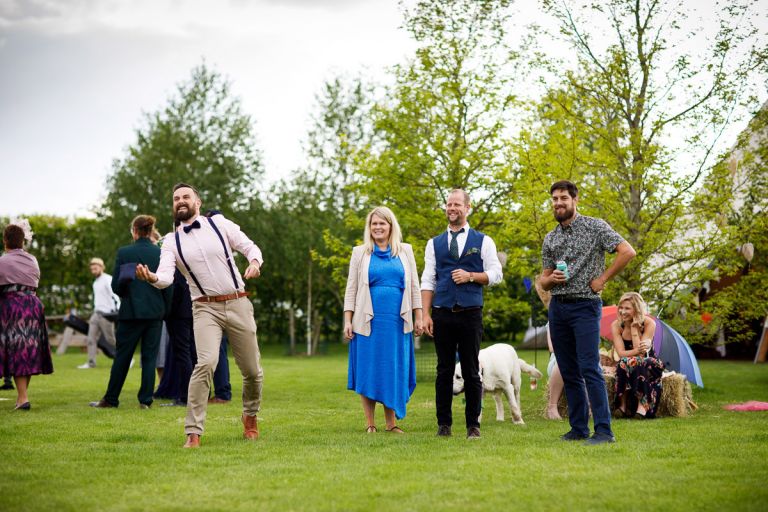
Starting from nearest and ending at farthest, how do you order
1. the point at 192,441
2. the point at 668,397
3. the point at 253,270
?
the point at 253,270, the point at 192,441, the point at 668,397

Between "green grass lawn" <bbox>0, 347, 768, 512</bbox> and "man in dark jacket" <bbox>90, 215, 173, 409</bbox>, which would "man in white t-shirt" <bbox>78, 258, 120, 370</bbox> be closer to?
"man in dark jacket" <bbox>90, 215, 173, 409</bbox>

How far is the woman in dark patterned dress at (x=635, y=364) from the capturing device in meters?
9.03

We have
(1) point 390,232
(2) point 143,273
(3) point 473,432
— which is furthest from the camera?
(1) point 390,232

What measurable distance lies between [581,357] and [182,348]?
18.0 ft

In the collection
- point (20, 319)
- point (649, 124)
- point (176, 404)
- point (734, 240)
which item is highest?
point (649, 124)

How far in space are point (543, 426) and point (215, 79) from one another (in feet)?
79.6

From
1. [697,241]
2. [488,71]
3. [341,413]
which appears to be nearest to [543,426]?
[341,413]

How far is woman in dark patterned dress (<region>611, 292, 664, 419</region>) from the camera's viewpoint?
9.03m

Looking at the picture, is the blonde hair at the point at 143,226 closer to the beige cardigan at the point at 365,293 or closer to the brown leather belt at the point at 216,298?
the beige cardigan at the point at 365,293

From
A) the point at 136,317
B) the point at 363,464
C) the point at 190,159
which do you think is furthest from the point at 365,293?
the point at 190,159

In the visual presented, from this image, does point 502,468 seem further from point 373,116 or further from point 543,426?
point 373,116

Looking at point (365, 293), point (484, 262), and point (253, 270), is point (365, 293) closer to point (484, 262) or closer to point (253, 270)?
point (484, 262)

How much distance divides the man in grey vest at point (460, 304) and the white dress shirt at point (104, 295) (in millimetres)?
11346

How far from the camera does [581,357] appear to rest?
6.91m
